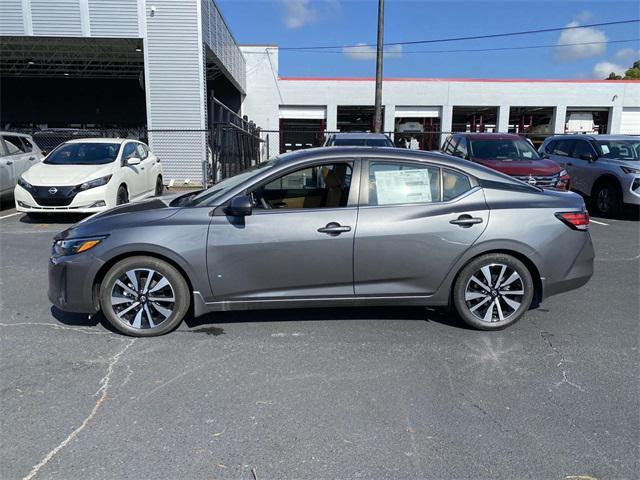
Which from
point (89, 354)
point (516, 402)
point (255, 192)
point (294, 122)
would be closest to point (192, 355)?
point (89, 354)

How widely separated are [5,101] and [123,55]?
15794 mm

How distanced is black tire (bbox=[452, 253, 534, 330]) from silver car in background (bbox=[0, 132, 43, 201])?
10445 millimetres

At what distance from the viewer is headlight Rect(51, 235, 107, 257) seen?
13.6 feet

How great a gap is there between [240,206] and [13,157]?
9.79 m

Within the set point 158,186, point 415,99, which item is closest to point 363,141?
point 158,186

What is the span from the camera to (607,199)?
11.1m

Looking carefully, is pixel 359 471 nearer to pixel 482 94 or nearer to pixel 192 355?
pixel 192 355

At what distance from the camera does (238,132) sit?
18.6 metres

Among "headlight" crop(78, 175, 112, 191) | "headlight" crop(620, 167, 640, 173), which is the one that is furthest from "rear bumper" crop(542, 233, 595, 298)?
"headlight" crop(78, 175, 112, 191)

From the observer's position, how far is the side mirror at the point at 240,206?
13.3 feet

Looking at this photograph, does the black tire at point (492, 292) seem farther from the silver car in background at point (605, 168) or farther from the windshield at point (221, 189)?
the silver car in background at point (605, 168)

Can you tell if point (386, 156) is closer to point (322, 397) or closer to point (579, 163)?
point (322, 397)

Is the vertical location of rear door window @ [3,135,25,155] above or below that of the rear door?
above

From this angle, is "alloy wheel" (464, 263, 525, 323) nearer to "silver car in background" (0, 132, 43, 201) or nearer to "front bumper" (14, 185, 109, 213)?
"front bumper" (14, 185, 109, 213)
